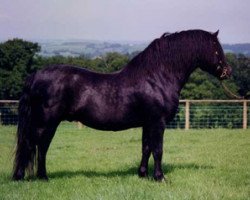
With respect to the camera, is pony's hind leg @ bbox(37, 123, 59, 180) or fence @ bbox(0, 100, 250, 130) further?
fence @ bbox(0, 100, 250, 130)

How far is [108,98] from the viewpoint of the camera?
6629mm

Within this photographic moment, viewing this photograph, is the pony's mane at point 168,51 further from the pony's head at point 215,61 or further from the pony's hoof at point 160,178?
the pony's hoof at point 160,178

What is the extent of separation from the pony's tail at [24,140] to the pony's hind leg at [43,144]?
4.9 inches

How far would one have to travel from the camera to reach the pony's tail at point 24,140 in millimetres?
6633

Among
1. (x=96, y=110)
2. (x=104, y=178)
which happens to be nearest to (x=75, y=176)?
(x=104, y=178)

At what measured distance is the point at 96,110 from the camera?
662 centimetres

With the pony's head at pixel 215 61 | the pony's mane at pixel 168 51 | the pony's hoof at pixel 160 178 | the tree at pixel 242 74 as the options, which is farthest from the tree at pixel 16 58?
the pony's hoof at pixel 160 178

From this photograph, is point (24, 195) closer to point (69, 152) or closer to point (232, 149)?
point (69, 152)

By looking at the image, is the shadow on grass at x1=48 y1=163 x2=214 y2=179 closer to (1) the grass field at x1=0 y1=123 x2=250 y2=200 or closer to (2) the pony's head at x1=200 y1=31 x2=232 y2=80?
(1) the grass field at x1=0 y1=123 x2=250 y2=200

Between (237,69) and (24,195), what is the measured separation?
36.0 meters

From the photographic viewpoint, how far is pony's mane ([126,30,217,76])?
676cm

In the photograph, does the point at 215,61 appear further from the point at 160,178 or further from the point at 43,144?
the point at 43,144

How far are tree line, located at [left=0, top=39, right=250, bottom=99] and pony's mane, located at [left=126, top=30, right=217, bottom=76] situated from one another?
1081 inches

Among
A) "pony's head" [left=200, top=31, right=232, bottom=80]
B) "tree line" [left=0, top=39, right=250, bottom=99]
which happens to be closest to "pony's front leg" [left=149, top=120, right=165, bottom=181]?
"pony's head" [left=200, top=31, right=232, bottom=80]
